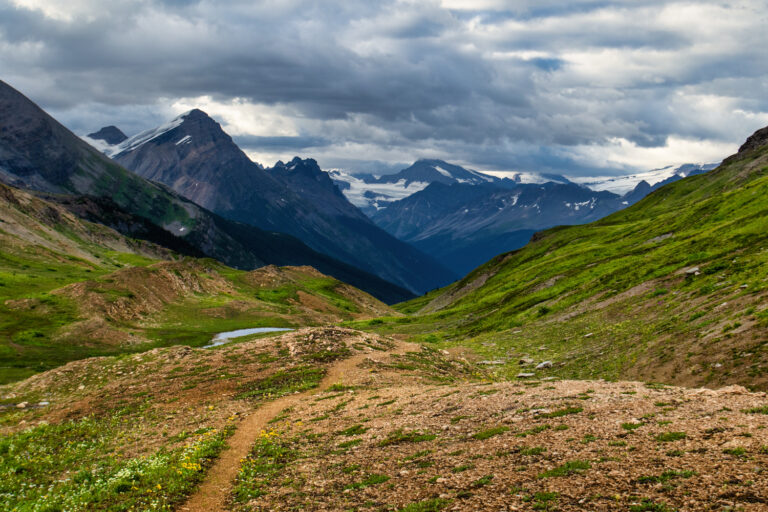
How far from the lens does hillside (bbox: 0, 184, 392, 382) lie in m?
82.9

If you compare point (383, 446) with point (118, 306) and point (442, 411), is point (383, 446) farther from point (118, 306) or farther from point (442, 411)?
point (118, 306)

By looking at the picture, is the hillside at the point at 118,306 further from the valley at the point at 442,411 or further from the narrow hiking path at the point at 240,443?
the narrow hiking path at the point at 240,443

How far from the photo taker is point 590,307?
225ft

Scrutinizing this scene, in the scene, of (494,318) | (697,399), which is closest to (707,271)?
(697,399)

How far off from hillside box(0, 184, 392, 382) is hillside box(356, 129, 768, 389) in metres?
47.9

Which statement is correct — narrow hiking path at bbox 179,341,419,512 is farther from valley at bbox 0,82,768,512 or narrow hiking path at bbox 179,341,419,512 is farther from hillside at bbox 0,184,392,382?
hillside at bbox 0,184,392,382

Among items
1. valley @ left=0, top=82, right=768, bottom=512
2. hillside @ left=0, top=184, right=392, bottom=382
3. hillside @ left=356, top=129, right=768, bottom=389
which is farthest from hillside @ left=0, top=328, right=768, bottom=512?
hillside @ left=0, top=184, right=392, bottom=382

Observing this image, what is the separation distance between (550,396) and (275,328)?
9664 centimetres

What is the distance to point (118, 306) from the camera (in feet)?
342

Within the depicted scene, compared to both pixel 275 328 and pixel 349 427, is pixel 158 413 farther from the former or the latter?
pixel 275 328

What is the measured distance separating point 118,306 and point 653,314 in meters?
97.9

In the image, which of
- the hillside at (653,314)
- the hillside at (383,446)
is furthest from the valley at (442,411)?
the hillside at (653,314)

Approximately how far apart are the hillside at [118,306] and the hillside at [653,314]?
47.9 metres

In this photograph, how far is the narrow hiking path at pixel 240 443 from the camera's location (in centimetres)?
2395
